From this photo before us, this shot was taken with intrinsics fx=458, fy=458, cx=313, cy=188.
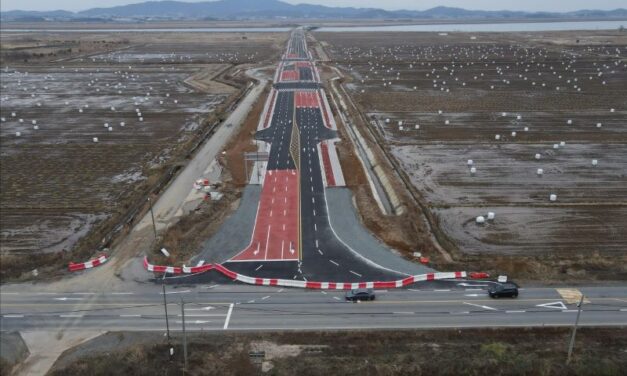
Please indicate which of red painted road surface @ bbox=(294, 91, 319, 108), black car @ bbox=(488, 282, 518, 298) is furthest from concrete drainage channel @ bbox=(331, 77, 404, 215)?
red painted road surface @ bbox=(294, 91, 319, 108)

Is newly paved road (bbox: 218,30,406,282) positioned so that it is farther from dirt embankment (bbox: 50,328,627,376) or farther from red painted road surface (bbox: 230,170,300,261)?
dirt embankment (bbox: 50,328,627,376)

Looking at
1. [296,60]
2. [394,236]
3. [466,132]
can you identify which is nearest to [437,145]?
[466,132]

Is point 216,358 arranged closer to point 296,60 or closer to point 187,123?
point 187,123

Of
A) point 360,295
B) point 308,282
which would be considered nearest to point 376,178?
point 308,282

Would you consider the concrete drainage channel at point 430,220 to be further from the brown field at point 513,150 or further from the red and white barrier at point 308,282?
the red and white barrier at point 308,282

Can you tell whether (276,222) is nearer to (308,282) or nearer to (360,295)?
(308,282)

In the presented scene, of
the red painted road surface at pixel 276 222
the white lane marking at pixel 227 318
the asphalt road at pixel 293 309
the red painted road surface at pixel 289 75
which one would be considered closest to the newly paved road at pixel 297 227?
the red painted road surface at pixel 276 222
